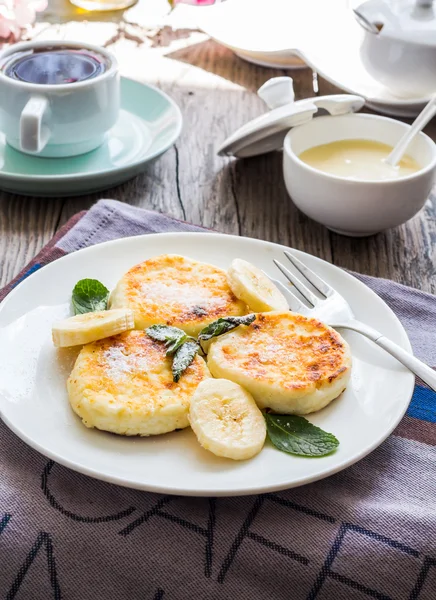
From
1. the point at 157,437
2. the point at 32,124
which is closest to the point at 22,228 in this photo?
the point at 32,124

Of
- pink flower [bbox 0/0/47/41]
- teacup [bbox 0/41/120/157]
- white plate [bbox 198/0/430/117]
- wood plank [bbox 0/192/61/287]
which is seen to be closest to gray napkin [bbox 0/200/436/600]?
wood plank [bbox 0/192/61/287]

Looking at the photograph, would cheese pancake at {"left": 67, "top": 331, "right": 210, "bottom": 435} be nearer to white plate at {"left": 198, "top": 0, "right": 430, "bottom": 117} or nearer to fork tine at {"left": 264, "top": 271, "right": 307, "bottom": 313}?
fork tine at {"left": 264, "top": 271, "right": 307, "bottom": 313}

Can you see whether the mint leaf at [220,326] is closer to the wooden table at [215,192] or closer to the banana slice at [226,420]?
the banana slice at [226,420]

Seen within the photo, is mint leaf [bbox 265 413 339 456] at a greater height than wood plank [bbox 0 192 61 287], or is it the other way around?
mint leaf [bbox 265 413 339 456]

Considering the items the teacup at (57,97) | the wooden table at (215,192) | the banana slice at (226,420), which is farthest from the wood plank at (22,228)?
the banana slice at (226,420)

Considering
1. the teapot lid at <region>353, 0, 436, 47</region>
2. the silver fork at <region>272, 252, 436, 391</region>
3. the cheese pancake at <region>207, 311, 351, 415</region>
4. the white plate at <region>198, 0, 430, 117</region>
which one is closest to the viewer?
the cheese pancake at <region>207, 311, 351, 415</region>

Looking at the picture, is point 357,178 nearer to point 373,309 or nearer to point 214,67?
point 373,309
